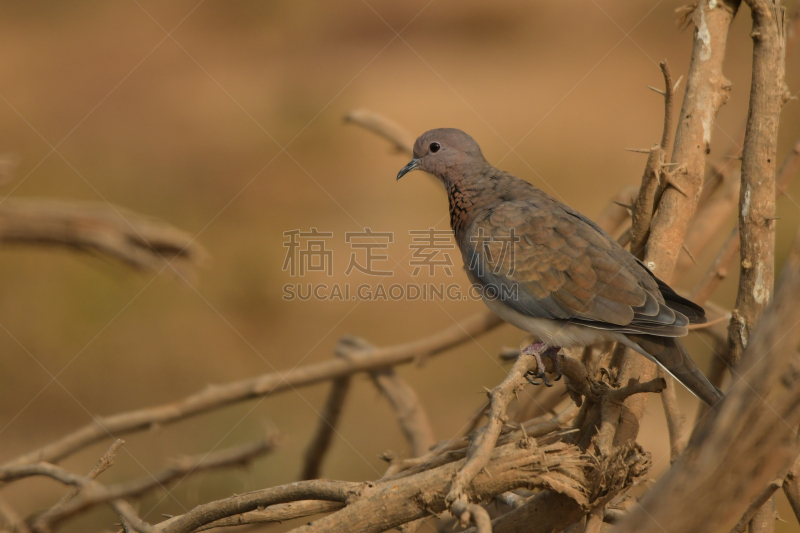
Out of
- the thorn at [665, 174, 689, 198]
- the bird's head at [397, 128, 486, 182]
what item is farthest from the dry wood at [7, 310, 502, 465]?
the thorn at [665, 174, 689, 198]

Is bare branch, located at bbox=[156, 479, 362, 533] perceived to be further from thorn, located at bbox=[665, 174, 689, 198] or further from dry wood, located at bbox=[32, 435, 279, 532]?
thorn, located at bbox=[665, 174, 689, 198]

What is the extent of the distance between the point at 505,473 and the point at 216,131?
8.86m

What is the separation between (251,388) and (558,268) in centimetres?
184

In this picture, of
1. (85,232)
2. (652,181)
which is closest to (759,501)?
(652,181)

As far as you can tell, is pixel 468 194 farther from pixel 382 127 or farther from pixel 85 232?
pixel 85 232

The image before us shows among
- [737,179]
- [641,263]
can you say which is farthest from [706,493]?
[737,179]

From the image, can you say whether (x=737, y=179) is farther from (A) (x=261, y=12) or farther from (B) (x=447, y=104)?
(A) (x=261, y=12)

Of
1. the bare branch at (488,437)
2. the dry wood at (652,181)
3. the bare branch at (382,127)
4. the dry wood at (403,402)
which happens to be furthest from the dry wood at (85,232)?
the dry wood at (652,181)

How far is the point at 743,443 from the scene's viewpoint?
52.2 inches

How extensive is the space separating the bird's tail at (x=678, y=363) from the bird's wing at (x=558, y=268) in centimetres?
17

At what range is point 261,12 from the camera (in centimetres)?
1077

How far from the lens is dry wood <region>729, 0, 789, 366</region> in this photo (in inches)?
111

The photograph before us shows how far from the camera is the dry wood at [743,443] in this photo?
129 cm

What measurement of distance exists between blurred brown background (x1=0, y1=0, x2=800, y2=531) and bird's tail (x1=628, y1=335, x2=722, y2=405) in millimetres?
3260
